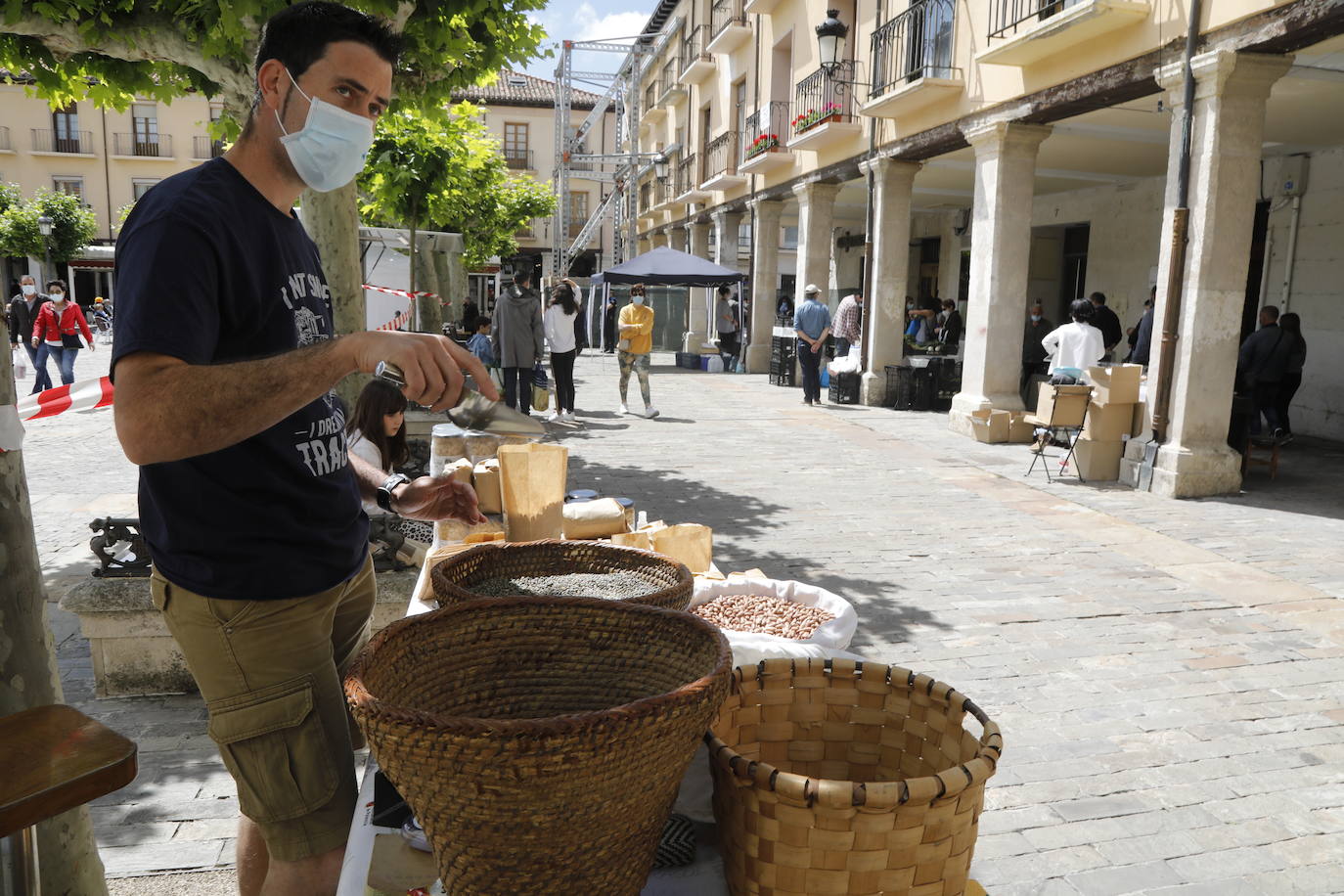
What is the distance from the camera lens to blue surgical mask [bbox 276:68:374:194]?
177 cm

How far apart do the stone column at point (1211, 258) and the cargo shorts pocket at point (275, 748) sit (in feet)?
26.5

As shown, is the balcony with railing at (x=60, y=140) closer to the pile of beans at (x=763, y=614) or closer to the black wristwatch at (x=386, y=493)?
the black wristwatch at (x=386, y=493)

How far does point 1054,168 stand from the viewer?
15.1 metres

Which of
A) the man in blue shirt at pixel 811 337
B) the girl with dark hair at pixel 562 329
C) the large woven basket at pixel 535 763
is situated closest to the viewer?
the large woven basket at pixel 535 763

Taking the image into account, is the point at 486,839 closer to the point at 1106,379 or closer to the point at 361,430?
the point at 361,430

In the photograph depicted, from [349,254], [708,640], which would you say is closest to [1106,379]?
[349,254]

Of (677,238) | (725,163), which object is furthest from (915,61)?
(677,238)

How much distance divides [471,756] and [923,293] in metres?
23.5

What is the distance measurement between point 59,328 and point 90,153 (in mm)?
33560

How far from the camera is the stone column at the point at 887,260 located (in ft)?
46.4

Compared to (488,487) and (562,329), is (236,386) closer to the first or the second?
(488,487)

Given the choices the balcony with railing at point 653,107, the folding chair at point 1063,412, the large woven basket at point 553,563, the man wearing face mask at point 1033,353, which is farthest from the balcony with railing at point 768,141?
the large woven basket at point 553,563

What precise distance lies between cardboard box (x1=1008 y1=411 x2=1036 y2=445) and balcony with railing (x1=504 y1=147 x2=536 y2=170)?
40323mm

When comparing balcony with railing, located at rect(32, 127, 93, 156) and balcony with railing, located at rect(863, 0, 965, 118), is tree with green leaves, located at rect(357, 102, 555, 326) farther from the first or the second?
balcony with railing, located at rect(32, 127, 93, 156)
